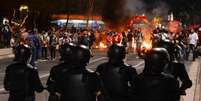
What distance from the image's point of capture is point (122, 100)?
7.41 m

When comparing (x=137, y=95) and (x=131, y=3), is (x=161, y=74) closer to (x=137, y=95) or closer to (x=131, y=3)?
(x=137, y=95)

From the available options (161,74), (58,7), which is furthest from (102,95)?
(58,7)

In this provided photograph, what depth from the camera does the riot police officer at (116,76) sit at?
24.5 feet

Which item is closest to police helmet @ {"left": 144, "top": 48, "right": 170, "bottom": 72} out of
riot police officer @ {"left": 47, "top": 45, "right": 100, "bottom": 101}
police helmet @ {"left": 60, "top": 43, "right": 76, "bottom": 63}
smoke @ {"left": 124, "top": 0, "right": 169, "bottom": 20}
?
riot police officer @ {"left": 47, "top": 45, "right": 100, "bottom": 101}

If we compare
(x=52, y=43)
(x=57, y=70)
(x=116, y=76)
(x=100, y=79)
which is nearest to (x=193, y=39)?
(x=52, y=43)

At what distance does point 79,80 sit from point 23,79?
3.62ft

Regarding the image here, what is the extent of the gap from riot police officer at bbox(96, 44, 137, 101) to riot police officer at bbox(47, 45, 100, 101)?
719mm

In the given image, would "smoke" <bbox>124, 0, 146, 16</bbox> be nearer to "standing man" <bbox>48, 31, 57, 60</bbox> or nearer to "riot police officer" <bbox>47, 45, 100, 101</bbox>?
"standing man" <bbox>48, 31, 57, 60</bbox>

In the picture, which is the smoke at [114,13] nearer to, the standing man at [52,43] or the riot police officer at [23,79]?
the standing man at [52,43]

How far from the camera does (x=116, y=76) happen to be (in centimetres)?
759

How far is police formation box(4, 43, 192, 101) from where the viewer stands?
6.38m

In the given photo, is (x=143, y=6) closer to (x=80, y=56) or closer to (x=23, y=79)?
(x=23, y=79)

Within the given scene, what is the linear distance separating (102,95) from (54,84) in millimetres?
692

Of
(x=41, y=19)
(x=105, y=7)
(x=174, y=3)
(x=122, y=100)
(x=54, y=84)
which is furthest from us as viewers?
(x=41, y=19)
